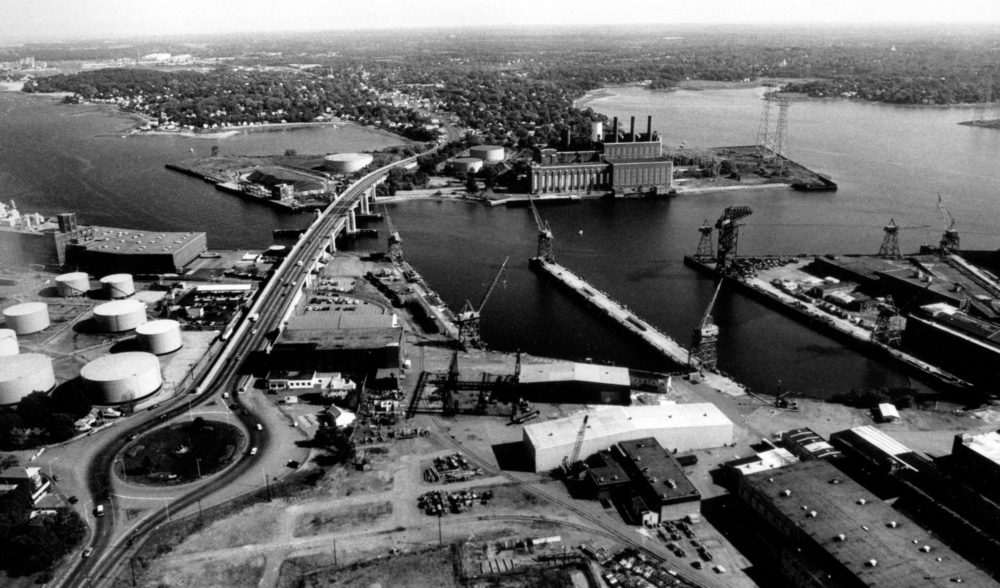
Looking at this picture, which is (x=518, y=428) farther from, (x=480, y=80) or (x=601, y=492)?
(x=480, y=80)

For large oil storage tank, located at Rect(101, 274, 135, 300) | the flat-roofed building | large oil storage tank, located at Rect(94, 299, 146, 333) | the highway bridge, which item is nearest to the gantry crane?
the flat-roofed building

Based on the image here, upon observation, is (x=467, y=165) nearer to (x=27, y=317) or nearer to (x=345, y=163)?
(x=345, y=163)

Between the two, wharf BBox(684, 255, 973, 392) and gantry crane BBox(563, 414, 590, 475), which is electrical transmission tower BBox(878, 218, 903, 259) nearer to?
wharf BBox(684, 255, 973, 392)

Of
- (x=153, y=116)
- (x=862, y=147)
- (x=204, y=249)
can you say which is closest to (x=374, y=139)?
(x=153, y=116)

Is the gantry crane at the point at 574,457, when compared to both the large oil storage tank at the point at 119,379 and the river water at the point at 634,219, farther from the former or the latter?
the large oil storage tank at the point at 119,379

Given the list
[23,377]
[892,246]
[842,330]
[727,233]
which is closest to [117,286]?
[23,377]

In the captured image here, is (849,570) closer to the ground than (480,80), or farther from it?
closer to the ground
